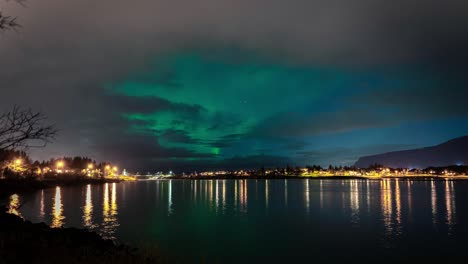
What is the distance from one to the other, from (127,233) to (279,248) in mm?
17762

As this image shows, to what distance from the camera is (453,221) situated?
156ft

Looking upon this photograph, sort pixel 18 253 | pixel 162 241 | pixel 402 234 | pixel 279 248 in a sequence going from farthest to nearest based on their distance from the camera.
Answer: pixel 402 234 < pixel 162 241 < pixel 279 248 < pixel 18 253

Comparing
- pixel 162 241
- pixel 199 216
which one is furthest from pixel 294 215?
pixel 162 241

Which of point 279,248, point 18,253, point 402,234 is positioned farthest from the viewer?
point 402,234

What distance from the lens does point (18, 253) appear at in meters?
13.0

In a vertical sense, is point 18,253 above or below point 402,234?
above

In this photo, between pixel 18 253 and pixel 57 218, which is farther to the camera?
pixel 57 218

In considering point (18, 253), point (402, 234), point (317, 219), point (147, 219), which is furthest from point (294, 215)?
point (18, 253)

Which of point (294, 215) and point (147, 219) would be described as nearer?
point (147, 219)

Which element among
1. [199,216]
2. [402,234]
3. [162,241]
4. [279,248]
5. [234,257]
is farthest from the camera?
[199,216]

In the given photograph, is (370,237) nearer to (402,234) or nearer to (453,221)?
(402,234)

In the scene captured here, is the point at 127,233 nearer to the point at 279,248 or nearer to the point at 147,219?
the point at 147,219

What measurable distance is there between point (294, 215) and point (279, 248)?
2420 centimetres

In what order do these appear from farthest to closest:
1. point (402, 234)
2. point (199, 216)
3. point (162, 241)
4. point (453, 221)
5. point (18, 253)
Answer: point (199, 216) → point (453, 221) → point (402, 234) → point (162, 241) → point (18, 253)
